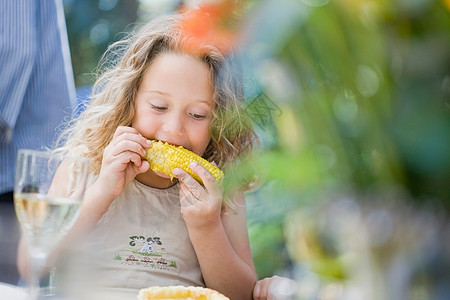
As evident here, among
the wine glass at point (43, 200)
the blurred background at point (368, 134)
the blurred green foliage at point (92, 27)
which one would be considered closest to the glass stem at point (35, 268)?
the wine glass at point (43, 200)

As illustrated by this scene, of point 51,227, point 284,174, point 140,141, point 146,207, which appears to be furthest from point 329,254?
point 146,207

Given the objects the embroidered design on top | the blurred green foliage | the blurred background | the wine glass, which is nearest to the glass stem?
the wine glass

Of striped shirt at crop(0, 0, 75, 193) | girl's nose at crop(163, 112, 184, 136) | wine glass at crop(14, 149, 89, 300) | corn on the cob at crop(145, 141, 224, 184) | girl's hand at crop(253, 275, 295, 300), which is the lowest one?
girl's hand at crop(253, 275, 295, 300)

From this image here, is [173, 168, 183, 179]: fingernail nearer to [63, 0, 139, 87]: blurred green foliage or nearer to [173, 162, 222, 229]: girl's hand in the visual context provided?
[173, 162, 222, 229]: girl's hand

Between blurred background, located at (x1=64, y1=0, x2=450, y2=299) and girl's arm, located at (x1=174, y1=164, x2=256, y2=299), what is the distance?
0.79 meters

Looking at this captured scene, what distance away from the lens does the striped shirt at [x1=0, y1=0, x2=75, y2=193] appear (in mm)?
1439

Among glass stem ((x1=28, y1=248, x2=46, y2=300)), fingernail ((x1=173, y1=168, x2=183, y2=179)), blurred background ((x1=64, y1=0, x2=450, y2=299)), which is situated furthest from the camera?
fingernail ((x1=173, y1=168, x2=183, y2=179))

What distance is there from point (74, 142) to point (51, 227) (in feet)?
1.95

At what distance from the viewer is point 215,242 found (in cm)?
126

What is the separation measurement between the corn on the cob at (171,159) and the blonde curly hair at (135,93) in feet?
0.25

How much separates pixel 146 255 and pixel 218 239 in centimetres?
15

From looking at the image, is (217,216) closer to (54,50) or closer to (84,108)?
(84,108)

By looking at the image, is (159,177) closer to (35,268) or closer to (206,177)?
(206,177)

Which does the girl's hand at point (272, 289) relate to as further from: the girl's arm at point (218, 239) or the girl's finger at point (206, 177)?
the girl's finger at point (206, 177)
